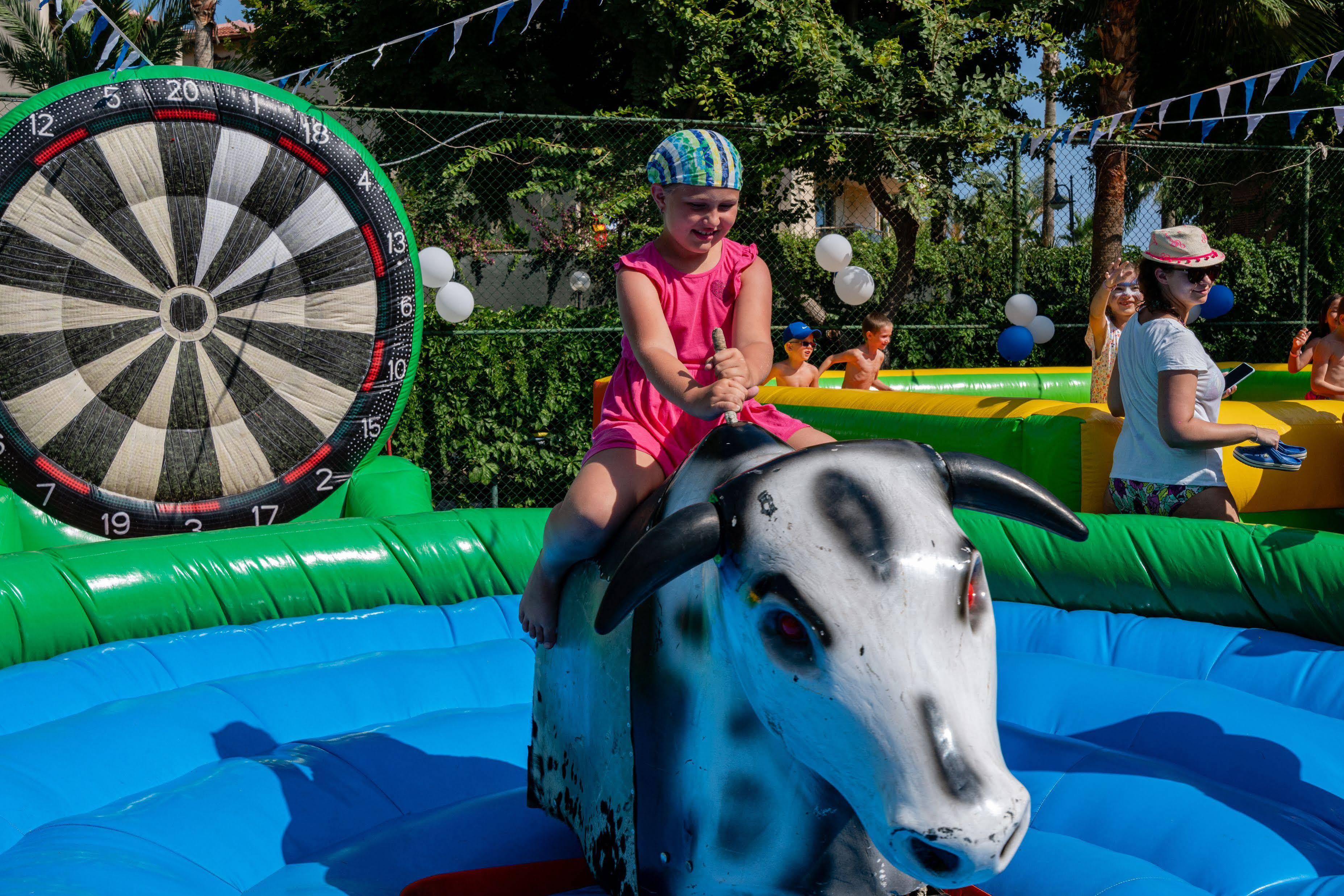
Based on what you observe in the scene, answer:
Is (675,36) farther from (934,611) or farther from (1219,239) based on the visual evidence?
(934,611)

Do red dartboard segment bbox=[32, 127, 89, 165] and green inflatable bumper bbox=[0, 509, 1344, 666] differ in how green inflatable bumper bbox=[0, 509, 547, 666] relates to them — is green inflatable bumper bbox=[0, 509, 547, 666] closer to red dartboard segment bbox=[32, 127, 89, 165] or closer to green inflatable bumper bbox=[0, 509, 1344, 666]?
green inflatable bumper bbox=[0, 509, 1344, 666]

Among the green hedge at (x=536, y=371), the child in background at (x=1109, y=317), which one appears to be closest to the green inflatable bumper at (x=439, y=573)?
the child in background at (x=1109, y=317)

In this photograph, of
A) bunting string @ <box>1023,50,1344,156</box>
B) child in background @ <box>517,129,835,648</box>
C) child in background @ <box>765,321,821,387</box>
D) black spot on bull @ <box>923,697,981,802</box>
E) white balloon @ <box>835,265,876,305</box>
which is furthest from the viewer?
white balloon @ <box>835,265,876,305</box>

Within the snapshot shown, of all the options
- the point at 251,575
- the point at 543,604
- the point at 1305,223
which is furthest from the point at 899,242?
the point at 543,604

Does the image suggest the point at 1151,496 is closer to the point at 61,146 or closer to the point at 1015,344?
the point at 61,146

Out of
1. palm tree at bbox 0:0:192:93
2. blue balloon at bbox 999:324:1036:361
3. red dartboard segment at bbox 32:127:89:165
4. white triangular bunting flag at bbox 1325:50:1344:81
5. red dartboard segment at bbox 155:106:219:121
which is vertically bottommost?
blue balloon at bbox 999:324:1036:361

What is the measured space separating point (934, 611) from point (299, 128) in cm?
438

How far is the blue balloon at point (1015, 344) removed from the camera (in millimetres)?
9852

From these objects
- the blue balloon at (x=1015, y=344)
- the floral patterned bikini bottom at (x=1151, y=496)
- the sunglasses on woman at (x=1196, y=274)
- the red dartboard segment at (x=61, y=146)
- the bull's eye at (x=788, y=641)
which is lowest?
the floral patterned bikini bottom at (x=1151, y=496)

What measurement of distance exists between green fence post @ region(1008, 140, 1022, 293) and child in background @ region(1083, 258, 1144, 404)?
14.5ft

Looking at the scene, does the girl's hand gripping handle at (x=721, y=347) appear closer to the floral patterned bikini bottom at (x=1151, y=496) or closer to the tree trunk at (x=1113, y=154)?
the floral patterned bikini bottom at (x=1151, y=496)

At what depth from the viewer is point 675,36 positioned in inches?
469

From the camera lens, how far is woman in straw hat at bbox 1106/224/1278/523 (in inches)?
141

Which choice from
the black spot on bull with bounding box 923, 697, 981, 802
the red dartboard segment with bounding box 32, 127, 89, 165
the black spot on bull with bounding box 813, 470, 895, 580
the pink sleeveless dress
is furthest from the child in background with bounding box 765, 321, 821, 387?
the black spot on bull with bounding box 923, 697, 981, 802
